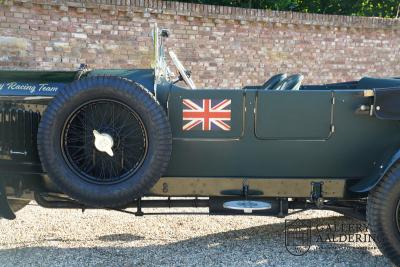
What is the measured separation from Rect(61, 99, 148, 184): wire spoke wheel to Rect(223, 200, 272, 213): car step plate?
2.36 ft

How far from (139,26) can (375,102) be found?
5.50 metres

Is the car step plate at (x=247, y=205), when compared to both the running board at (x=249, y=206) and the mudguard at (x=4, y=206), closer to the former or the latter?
the running board at (x=249, y=206)

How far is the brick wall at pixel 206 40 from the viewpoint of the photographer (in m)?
7.50

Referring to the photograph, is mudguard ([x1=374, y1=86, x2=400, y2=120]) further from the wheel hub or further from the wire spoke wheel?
the wheel hub

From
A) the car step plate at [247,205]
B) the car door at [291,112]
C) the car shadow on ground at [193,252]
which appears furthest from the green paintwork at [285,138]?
the car shadow on ground at [193,252]

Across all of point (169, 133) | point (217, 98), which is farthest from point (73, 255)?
point (217, 98)

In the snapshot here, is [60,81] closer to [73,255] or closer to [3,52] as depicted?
[73,255]

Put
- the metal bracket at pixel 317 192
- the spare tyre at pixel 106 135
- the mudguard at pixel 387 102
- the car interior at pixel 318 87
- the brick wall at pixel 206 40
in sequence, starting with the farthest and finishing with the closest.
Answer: the brick wall at pixel 206 40, the car interior at pixel 318 87, the metal bracket at pixel 317 192, the mudguard at pixel 387 102, the spare tyre at pixel 106 135

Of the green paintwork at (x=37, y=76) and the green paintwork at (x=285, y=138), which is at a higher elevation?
the green paintwork at (x=37, y=76)

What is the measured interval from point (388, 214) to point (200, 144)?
53.1 inches

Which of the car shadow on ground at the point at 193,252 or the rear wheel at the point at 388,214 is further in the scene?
the car shadow on ground at the point at 193,252

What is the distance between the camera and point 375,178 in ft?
10.9

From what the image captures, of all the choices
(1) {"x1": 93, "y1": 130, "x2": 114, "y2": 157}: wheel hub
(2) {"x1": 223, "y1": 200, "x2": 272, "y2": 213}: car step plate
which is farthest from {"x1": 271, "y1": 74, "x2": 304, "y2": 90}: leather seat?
(1) {"x1": 93, "y1": 130, "x2": 114, "y2": 157}: wheel hub

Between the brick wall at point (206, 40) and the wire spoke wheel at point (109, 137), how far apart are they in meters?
4.61
